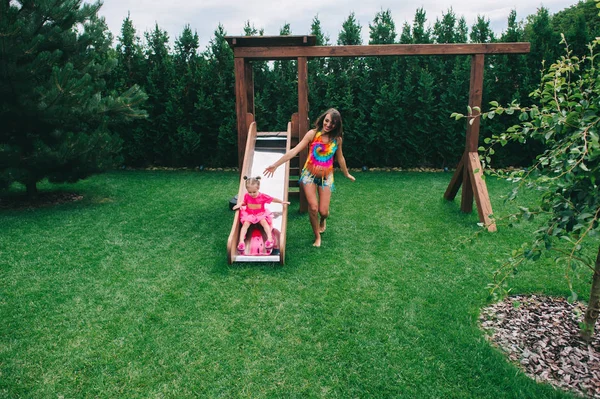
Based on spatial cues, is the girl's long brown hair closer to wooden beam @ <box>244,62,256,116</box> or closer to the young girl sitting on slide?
the young girl sitting on slide

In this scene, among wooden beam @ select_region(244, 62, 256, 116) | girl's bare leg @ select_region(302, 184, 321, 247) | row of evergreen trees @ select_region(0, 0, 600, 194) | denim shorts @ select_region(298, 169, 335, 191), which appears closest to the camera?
girl's bare leg @ select_region(302, 184, 321, 247)

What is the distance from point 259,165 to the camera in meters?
6.42

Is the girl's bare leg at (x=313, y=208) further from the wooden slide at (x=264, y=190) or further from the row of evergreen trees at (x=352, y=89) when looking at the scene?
the row of evergreen trees at (x=352, y=89)

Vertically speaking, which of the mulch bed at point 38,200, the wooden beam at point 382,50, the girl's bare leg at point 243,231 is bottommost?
the mulch bed at point 38,200

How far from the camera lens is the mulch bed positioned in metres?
7.31

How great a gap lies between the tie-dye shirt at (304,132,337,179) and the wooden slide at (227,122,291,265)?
2.06 feet

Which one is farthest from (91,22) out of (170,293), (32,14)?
(170,293)

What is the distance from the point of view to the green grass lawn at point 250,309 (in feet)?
9.44

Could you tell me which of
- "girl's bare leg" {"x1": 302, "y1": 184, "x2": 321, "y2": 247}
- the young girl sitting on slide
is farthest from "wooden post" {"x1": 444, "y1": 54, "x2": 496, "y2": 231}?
the young girl sitting on slide

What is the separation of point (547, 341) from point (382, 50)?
455 centimetres

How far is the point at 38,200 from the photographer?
25.1 ft

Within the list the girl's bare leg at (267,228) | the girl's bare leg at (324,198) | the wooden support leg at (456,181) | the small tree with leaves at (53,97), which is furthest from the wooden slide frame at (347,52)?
the small tree with leaves at (53,97)

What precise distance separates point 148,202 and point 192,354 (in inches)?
191

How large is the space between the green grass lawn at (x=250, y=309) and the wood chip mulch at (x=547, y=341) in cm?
14
